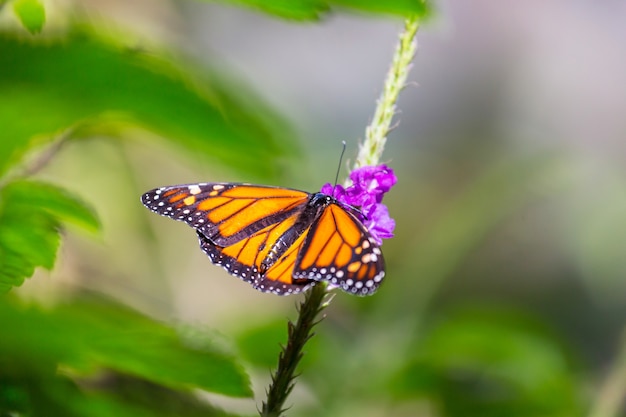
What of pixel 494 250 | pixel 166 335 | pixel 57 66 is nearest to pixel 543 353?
pixel 166 335

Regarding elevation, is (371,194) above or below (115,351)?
above

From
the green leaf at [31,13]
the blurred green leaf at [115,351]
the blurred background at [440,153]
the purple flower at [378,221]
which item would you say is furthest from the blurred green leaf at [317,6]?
the blurred background at [440,153]

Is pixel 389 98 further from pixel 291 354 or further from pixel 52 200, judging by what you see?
pixel 52 200

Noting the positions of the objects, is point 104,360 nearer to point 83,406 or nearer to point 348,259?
point 83,406

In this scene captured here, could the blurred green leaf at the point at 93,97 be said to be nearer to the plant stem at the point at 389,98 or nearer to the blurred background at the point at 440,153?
→ the plant stem at the point at 389,98

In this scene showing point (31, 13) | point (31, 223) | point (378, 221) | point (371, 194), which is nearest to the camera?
point (31, 223)

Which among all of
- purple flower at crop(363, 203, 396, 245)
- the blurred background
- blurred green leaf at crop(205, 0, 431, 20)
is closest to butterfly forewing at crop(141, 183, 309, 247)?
purple flower at crop(363, 203, 396, 245)

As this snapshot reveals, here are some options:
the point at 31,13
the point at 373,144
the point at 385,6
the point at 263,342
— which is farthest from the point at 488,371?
the point at 31,13
